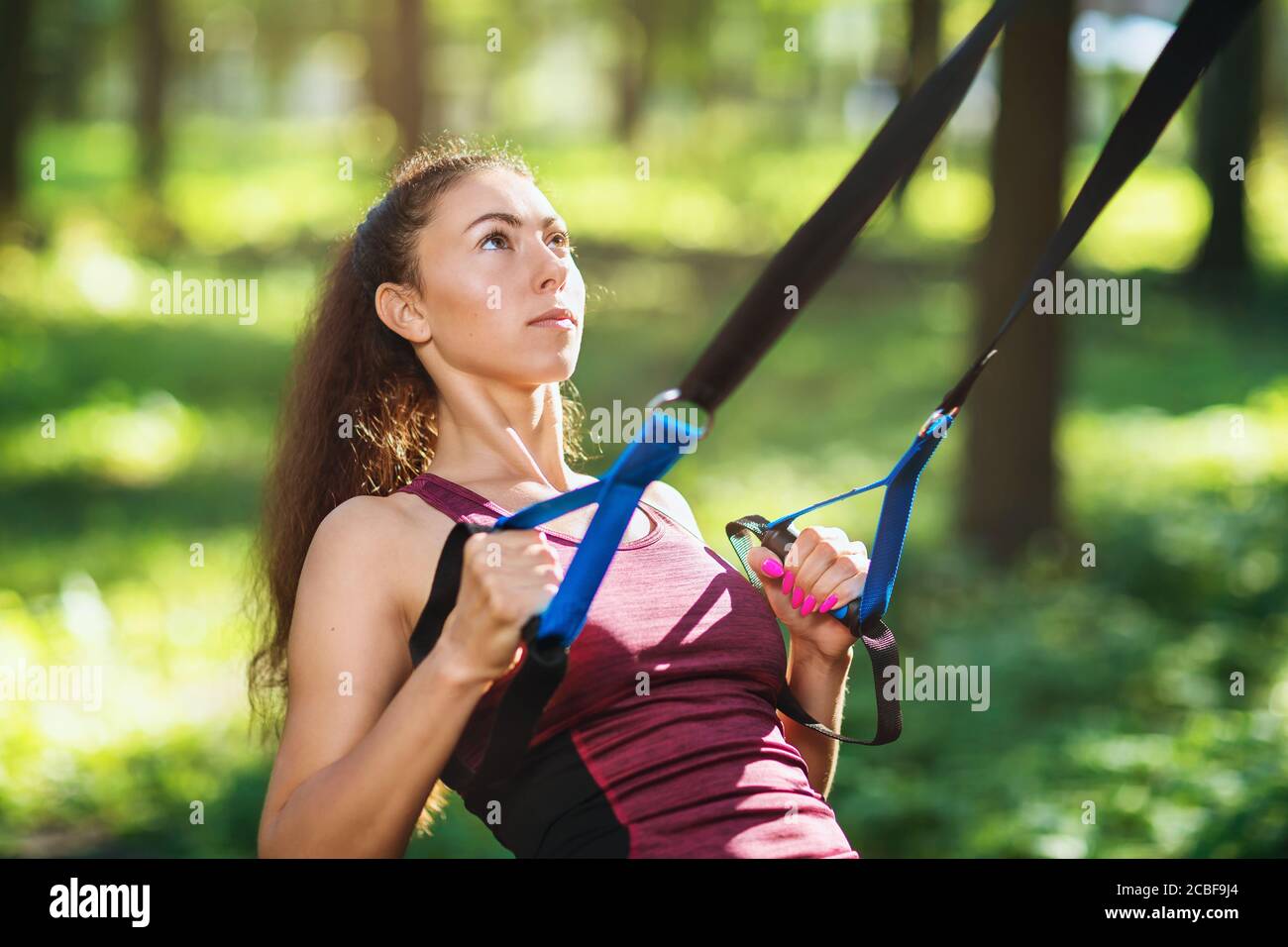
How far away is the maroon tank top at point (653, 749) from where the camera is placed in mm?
2324

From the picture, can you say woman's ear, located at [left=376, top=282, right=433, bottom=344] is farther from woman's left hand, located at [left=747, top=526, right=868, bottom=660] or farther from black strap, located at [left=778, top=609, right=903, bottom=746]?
black strap, located at [left=778, top=609, right=903, bottom=746]

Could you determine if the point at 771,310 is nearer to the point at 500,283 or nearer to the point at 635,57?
the point at 500,283

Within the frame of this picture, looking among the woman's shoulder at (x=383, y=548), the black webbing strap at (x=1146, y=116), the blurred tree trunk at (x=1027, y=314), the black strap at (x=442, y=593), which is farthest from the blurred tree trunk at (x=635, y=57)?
the black strap at (x=442, y=593)

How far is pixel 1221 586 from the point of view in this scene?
27.9 feet

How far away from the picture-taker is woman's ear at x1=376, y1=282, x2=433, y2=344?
9.16 feet

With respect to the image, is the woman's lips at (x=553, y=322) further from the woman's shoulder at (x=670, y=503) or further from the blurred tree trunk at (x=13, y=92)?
the blurred tree trunk at (x=13, y=92)

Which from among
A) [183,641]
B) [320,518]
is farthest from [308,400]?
[183,641]

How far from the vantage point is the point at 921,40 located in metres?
15.4

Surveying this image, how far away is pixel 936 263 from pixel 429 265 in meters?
19.7

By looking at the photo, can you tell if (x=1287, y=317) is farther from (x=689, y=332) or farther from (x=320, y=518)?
(x=320, y=518)

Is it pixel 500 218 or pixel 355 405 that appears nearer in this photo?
pixel 500 218

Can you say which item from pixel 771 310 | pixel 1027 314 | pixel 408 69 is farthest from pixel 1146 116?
pixel 408 69

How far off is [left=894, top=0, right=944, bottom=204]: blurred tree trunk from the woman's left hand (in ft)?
35.0

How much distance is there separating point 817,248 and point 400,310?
101 centimetres
